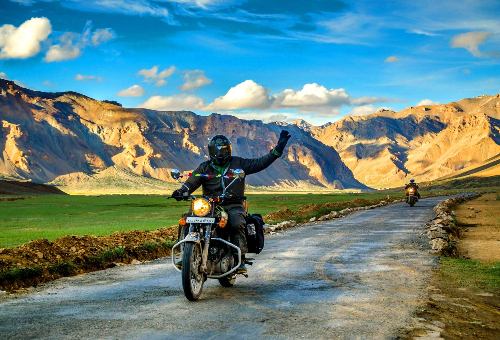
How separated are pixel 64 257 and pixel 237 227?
25.1 feet

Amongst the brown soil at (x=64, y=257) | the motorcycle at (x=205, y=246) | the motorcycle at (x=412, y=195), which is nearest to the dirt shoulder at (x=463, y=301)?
the motorcycle at (x=205, y=246)

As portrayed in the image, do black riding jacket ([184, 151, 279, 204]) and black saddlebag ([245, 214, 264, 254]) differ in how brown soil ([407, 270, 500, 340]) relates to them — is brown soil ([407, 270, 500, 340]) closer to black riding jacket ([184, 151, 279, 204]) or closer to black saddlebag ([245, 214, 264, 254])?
black saddlebag ([245, 214, 264, 254])

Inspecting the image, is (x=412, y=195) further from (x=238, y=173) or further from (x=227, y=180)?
(x=238, y=173)

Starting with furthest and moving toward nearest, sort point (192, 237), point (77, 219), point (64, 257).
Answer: point (77, 219) → point (64, 257) → point (192, 237)

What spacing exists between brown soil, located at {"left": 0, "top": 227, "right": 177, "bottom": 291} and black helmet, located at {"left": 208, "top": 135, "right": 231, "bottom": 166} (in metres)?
5.01

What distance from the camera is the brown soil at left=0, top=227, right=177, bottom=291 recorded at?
45.2ft

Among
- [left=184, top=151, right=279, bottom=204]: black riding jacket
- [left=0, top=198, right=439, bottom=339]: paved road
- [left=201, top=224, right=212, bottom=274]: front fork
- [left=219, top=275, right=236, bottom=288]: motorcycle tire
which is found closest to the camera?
[left=0, top=198, right=439, bottom=339]: paved road

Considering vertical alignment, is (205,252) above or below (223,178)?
below

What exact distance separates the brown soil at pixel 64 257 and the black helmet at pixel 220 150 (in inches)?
A: 197

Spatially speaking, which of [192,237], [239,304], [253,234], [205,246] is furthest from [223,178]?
[239,304]

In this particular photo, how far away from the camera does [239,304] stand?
9.81m

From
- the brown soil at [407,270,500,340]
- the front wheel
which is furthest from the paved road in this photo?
the brown soil at [407,270,500,340]

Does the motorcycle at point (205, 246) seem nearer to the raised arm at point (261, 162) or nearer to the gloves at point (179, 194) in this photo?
the gloves at point (179, 194)

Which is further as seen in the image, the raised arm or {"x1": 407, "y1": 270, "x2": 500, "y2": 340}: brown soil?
Result: the raised arm
